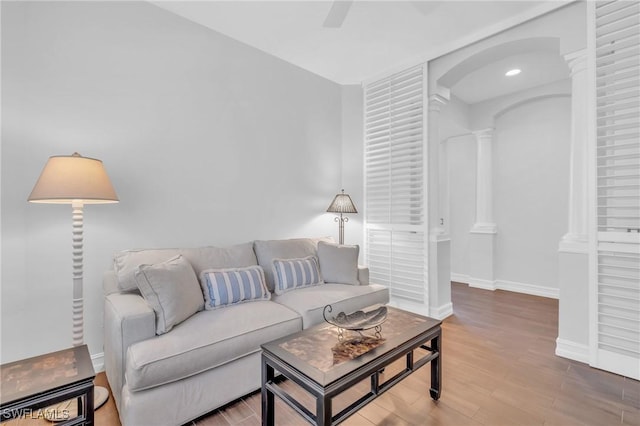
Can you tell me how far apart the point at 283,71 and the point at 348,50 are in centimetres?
76

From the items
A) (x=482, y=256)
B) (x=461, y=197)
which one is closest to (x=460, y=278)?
(x=482, y=256)

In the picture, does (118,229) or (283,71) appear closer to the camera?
(118,229)

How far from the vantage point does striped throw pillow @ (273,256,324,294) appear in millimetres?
2627

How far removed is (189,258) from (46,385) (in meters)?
1.18

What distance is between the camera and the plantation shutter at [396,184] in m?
3.40

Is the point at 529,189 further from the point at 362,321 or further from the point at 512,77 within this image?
the point at 362,321

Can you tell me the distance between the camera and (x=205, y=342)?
5.55 ft

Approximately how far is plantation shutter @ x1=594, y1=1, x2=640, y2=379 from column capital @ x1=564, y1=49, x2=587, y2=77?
0.11 m

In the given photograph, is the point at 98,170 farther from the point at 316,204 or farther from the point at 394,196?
the point at 394,196

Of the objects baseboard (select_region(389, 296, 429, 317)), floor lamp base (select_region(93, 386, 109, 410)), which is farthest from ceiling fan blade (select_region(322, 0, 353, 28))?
baseboard (select_region(389, 296, 429, 317))

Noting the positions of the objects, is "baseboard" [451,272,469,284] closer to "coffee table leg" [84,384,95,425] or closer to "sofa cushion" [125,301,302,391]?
"sofa cushion" [125,301,302,391]

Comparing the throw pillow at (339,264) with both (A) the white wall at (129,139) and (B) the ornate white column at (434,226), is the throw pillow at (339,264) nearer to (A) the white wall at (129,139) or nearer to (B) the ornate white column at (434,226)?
(A) the white wall at (129,139)

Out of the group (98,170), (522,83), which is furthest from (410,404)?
(522,83)

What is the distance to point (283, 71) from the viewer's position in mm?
3412
